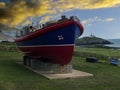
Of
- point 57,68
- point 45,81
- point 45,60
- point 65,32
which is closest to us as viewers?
point 45,81

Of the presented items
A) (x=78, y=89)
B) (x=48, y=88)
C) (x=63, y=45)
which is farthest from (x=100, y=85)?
(x=63, y=45)

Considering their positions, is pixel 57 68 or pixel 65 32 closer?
pixel 65 32

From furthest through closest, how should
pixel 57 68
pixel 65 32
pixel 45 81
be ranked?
pixel 57 68
pixel 65 32
pixel 45 81

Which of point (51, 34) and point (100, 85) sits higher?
point (51, 34)

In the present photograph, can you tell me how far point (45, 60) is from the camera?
12.2 meters

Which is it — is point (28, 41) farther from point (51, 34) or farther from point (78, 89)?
point (78, 89)

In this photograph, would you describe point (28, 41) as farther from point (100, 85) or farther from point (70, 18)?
point (100, 85)

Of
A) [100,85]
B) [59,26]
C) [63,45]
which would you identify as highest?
[59,26]

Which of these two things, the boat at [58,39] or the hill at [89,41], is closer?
the boat at [58,39]

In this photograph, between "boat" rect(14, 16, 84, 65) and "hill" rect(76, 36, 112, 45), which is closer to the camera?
"boat" rect(14, 16, 84, 65)

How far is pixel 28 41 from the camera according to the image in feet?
44.7

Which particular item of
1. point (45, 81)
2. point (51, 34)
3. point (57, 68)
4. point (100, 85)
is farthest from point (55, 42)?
point (100, 85)

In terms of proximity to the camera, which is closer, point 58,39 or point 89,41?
point 58,39

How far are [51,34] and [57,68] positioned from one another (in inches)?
63.4
